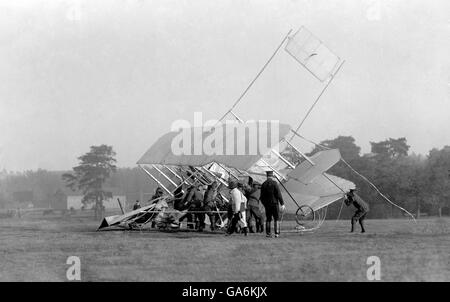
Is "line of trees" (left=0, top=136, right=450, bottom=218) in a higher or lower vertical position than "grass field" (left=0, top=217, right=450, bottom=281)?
higher

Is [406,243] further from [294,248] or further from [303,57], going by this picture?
[303,57]

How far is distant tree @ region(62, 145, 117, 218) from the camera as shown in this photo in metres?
80.9

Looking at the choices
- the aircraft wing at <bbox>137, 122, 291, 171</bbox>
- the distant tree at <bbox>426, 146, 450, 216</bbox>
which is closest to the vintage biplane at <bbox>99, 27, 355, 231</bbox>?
the aircraft wing at <bbox>137, 122, 291, 171</bbox>

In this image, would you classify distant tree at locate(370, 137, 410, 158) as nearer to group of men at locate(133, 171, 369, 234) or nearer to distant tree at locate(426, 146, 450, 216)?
distant tree at locate(426, 146, 450, 216)

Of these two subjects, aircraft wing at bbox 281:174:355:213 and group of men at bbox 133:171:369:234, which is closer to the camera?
group of men at bbox 133:171:369:234

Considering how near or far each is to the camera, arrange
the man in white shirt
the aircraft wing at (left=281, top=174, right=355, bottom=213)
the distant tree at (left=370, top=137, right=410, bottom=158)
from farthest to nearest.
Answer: the distant tree at (left=370, top=137, right=410, bottom=158) < the aircraft wing at (left=281, top=174, right=355, bottom=213) < the man in white shirt

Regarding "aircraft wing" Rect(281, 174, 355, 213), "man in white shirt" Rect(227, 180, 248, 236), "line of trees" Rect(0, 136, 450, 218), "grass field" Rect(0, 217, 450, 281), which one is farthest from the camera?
"line of trees" Rect(0, 136, 450, 218)

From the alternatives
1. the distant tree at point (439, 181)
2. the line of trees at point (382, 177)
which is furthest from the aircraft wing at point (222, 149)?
the distant tree at point (439, 181)

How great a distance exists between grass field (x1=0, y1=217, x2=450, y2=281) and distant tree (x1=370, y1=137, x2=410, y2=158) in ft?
268

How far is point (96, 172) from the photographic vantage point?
271 ft

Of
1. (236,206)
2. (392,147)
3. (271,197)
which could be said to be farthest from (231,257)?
(392,147)

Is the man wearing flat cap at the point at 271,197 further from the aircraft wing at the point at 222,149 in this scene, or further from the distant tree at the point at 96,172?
the distant tree at the point at 96,172
